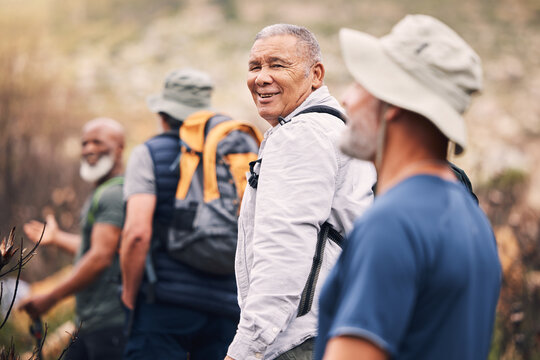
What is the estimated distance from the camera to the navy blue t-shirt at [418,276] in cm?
138

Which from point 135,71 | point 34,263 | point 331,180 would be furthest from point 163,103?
point 135,71

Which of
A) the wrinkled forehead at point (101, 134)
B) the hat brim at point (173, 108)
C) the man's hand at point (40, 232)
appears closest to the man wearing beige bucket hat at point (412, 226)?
the hat brim at point (173, 108)

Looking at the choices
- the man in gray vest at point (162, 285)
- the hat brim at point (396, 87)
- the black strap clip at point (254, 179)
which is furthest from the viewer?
the man in gray vest at point (162, 285)

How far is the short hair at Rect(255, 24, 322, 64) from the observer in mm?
2721

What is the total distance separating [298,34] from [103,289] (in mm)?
2375

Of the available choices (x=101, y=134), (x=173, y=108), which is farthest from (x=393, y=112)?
(x=101, y=134)

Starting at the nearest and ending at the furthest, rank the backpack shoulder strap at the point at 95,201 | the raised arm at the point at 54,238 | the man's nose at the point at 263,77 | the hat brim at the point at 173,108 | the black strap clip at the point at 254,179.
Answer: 1. the black strap clip at the point at 254,179
2. the man's nose at the point at 263,77
3. the hat brim at the point at 173,108
4. the backpack shoulder strap at the point at 95,201
5. the raised arm at the point at 54,238

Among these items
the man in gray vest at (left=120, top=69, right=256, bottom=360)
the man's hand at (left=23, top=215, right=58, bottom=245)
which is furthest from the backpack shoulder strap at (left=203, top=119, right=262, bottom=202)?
the man's hand at (left=23, top=215, right=58, bottom=245)

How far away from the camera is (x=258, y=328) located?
219 cm

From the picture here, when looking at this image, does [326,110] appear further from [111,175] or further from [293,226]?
[111,175]

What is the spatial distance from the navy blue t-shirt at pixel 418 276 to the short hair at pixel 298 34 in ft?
4.38

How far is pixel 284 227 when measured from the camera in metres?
2.22

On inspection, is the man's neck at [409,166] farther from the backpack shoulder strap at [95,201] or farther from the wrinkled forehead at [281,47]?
the backpack shoulder strap at [95,201]

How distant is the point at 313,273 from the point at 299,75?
2.62 feet
